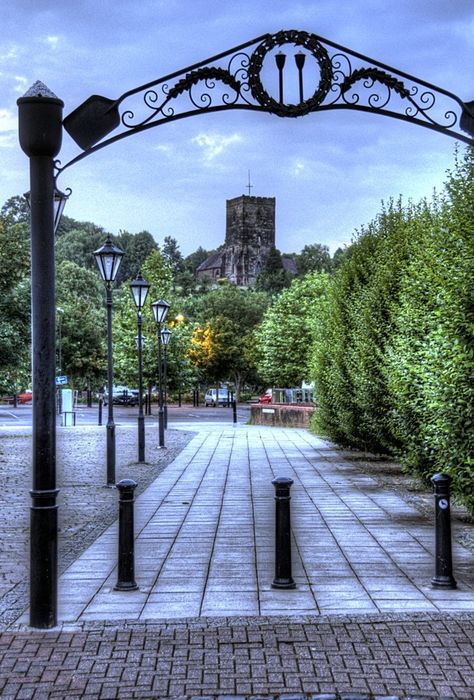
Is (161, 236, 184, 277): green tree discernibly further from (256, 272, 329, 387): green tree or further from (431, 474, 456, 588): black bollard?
(431, 474, 456, 588): black bollard

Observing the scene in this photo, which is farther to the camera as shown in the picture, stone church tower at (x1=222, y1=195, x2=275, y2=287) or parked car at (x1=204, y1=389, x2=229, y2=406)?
stone church tower at (x1=222, y1=195, x2=275, y2=287)

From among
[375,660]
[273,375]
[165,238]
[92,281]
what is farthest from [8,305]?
[165,238]

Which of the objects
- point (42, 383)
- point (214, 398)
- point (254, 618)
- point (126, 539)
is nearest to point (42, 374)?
point (42, 383)

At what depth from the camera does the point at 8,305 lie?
93.1 ft

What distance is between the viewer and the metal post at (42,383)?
20.6 ft

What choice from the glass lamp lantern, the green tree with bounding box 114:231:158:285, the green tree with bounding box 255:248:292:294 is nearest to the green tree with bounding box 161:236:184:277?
the green tree with bounding box 114:231:158:285

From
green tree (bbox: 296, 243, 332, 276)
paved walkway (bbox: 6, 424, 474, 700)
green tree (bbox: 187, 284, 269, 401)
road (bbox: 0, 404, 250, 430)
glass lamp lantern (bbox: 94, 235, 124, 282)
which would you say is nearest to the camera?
paved walkway (bbox: 6, 424, 474, 700)

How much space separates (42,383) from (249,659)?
2341mm

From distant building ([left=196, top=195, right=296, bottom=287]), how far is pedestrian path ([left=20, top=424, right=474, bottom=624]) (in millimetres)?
141039

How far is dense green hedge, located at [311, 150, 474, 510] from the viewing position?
8789mm

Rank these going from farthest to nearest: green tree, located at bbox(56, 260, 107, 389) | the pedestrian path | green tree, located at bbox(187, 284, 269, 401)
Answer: green tree, located at bbox(187, 284, 269, 401)
green tree, located at bbox(56, 260, 107, 389)
the pedestrian path

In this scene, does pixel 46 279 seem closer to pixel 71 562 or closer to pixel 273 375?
pixel 71 562

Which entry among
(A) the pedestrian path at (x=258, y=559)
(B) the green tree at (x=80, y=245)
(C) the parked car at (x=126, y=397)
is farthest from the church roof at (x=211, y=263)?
(A) the pedestrian path at (x=258, y=559)

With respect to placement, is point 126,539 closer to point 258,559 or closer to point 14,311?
point 258,559
